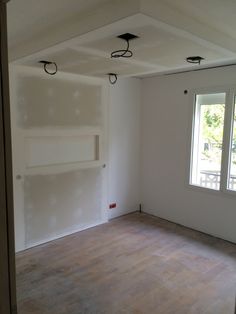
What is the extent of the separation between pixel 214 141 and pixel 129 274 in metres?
2.28

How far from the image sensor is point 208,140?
13.6 feet

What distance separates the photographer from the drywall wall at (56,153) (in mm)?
3521

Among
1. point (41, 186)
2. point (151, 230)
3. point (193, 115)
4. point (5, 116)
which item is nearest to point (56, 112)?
point (41, 186)

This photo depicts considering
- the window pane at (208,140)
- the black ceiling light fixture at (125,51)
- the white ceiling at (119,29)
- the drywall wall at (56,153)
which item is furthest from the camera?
the window pane at (208,140)

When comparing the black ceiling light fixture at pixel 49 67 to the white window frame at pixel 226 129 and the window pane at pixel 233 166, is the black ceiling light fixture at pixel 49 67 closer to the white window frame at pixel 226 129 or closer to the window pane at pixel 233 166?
the white window frame at pixel 226 129

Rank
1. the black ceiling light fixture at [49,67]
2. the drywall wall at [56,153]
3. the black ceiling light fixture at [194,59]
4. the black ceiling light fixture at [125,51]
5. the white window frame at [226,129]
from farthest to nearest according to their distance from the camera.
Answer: the white window frame at [226,129]
the drywall wall at [56,153]
the black ceiling light fixture at [49,67]
the black ceiling light fixture at [194,59]
the black ceiling light fixture at [125,51]

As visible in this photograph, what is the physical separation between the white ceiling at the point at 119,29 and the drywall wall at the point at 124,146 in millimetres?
1720

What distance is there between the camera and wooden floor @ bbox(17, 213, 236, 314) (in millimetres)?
2557

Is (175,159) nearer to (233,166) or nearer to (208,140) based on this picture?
(208,140)

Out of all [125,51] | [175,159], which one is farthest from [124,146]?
[125,51]

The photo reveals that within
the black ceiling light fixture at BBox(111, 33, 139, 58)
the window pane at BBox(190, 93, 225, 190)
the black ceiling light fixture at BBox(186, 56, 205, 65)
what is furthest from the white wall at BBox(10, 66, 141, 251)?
the black ceiling light fixture at BBox(186, 56, 205, 65)

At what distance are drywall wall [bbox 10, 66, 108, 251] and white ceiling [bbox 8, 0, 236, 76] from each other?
2.39 feet

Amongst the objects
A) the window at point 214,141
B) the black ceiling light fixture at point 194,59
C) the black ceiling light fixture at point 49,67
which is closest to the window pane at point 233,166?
the window at point 214,141

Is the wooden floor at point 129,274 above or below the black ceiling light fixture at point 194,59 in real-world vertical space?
below
